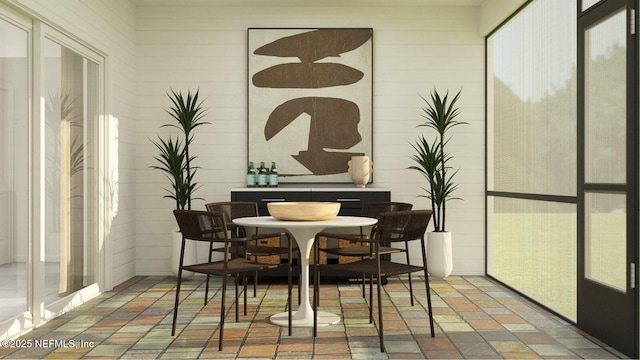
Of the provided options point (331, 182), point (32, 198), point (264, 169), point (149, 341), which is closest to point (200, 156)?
point (264, 169)

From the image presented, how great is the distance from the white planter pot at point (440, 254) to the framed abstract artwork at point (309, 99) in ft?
3.90

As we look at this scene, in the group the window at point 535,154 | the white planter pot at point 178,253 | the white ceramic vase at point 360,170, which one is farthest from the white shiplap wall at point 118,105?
the window at point 535,154

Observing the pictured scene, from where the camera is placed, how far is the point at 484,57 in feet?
23.8

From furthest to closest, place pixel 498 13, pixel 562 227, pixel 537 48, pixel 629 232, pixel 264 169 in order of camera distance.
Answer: pixel 264 169, pixel 498 13, pixel 537 48, pixel 562 227, pixel 629 232

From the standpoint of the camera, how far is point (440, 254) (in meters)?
6.75

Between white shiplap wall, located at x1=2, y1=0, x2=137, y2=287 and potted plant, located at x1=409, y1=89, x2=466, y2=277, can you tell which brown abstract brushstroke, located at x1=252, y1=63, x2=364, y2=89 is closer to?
potted plant, located at x1=409, y1=89, x2=466, y2=277

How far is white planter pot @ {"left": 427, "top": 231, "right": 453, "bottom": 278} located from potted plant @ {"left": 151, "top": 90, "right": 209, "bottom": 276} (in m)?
2.51

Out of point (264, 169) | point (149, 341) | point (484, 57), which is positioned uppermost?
point (484, 57)

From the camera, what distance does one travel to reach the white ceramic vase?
689cm

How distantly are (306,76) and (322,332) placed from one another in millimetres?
3498

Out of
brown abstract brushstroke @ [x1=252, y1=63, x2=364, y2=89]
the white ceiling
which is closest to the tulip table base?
brown abstract brushstroke @ [x1=252, y1=63, x2=364, y2=89]

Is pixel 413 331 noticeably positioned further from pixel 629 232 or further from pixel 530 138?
pixel 530 138

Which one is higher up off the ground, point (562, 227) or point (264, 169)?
point (264, 169)

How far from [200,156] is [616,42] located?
4522 millimetres
